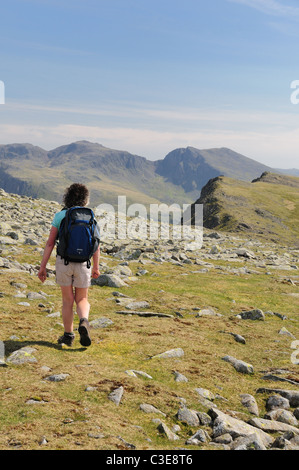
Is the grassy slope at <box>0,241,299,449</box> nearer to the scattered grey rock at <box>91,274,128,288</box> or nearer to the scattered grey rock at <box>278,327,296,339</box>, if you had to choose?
the scattered grey rock at <box>278,327,296,339</box>

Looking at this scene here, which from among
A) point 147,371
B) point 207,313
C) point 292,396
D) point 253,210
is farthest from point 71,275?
point 253,210

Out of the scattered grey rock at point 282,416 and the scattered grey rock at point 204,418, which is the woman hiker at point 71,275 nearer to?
the scattered grey rock at point 204,418

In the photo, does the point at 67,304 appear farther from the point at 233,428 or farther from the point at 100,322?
the point at 233,428

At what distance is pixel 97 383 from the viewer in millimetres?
8234

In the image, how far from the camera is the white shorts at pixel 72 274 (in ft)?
32.4

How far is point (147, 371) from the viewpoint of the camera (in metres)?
9.68

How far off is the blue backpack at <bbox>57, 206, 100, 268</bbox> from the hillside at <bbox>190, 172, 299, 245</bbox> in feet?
308

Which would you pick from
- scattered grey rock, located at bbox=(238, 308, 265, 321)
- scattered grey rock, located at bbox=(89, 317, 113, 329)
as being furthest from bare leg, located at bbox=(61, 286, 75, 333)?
scattered grey rock, located at bbox=(238, 308, 265, 321)

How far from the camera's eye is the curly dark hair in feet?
33.0

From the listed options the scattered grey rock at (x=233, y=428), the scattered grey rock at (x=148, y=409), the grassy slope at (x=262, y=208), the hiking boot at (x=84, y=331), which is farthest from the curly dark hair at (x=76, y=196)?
the grassy slope at (x=262, y=208)

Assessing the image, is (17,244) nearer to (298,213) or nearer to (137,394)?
(137,394)

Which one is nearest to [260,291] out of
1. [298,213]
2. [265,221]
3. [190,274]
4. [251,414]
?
[190,274]

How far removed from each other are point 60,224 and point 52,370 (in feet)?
11.9

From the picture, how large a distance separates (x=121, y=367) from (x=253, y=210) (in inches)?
4983
